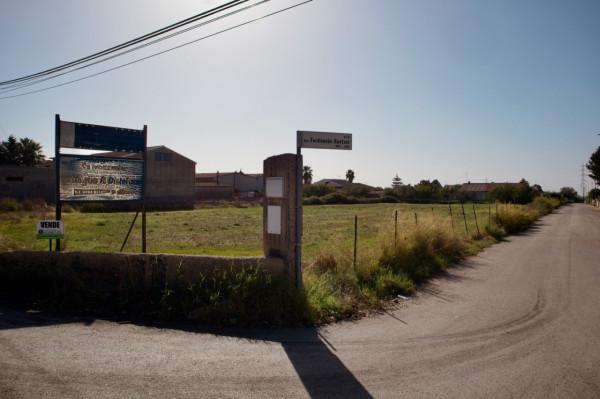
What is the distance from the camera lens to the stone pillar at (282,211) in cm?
696

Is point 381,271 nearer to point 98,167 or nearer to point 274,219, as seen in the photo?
point 274,219

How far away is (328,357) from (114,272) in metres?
4.14

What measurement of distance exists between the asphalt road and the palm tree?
7557 cm

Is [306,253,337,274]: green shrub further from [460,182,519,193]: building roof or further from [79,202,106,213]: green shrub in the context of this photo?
[460,182,519,193]: building roof

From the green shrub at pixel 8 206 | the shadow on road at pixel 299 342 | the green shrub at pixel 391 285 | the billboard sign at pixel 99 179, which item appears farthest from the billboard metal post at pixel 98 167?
the green shrub at pixel 8 206

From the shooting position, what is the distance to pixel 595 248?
1588 centimetres

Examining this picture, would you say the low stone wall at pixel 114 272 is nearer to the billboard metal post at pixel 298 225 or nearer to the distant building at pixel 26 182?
the billboard metal post at pixel 298 225

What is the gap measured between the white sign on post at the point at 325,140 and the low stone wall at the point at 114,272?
2.09 meters

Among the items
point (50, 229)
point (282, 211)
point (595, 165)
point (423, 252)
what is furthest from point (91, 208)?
point (595, 165)

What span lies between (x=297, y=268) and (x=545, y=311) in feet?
14.3

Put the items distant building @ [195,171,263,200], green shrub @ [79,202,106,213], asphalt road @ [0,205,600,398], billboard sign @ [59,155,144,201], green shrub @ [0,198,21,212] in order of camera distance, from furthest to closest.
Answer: distant building @ [195,171,263,200] < green shrub @ [79,202,106,213] < green shrub @ [0,198,21,212] < billboard sign @ [59,155,144,201] < asphalt road @ [0,205,600,398]

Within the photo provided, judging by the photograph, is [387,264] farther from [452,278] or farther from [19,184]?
[19,184]

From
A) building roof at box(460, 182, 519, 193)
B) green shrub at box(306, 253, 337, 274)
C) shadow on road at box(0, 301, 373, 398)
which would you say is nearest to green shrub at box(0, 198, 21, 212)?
shadow on road at box(0, 301, 373, 398)

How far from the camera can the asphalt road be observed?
3.90 meters
